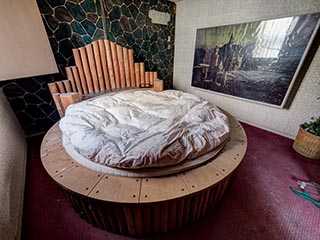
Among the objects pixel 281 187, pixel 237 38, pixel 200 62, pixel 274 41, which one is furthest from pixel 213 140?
pixel 200 62

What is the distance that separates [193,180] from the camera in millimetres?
1023

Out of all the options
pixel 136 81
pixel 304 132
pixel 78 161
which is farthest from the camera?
pixel 136 81

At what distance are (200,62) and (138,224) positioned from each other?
3.08 meters

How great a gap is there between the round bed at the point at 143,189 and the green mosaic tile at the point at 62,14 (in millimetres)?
2089

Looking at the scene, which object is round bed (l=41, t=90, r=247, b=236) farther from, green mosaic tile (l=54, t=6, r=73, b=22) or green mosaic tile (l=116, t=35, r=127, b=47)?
green mosaic tile (l=116, t=35, r=127, b=47)

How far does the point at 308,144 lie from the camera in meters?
1.90

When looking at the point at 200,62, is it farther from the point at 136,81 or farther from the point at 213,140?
the point at 213,140

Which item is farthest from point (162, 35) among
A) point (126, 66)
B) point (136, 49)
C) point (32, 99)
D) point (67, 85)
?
point (32, 99)

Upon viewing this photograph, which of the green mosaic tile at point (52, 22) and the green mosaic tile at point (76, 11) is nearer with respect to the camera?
the green mosaic tile at point (52, 22)

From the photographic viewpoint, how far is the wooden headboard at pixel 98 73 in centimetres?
215

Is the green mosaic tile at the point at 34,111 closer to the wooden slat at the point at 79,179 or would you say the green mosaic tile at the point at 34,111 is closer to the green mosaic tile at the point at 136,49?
the wooden slat at the point at 79,179

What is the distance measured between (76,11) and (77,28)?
231 mm

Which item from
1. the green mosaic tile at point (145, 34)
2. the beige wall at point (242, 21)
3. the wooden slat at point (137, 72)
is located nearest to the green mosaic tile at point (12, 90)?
the wooden slat at point (137, 72)

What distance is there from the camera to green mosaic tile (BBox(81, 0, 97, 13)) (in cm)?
223
